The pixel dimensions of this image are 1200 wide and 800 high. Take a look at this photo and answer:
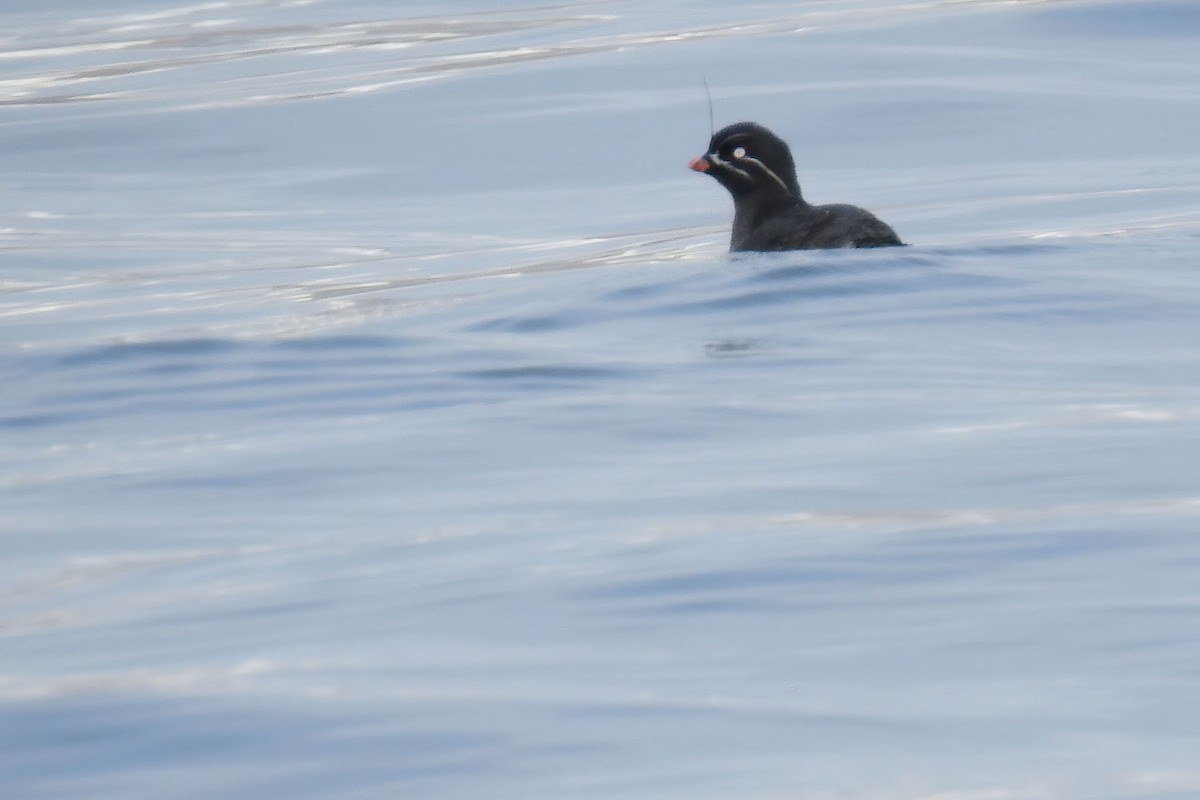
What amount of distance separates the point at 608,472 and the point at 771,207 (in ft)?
19.0

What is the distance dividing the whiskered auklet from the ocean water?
0.25 meters

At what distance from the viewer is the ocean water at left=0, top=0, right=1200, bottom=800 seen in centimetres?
510

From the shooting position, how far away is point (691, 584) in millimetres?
6199

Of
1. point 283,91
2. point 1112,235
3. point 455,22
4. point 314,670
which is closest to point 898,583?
point 314,670

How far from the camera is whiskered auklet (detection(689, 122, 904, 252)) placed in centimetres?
1162

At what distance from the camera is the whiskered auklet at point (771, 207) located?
11.6 metres

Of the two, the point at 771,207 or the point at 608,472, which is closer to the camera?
the point at 608,472

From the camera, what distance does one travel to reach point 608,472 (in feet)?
25.1

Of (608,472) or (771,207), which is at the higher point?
(608,472)

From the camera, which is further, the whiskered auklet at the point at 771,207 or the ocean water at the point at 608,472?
the whiskered auklet at the point at 771,207

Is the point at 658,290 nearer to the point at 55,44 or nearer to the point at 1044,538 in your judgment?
the point at 1044,538

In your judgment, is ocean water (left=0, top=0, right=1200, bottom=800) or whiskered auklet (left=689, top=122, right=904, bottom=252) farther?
whiskered auklet (left=689, top=122, right=904, bottom=252)

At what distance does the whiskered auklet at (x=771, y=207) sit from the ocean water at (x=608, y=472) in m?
0.25

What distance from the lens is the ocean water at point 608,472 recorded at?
5102mm
